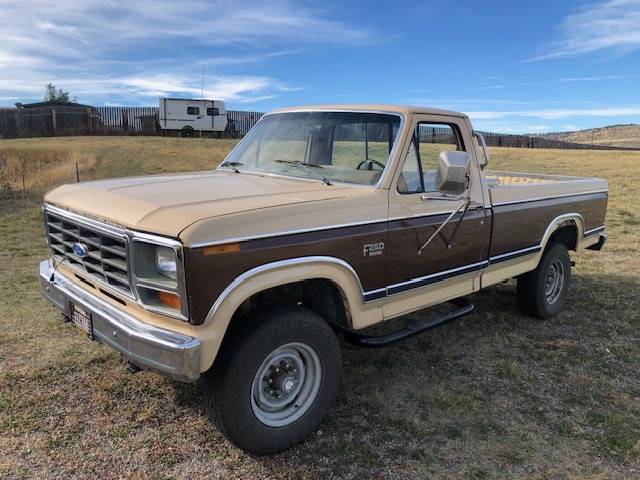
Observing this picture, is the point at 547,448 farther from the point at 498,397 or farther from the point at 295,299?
the point at 295,299

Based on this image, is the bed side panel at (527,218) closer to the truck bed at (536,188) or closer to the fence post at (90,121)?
the truck bed at (536,188)

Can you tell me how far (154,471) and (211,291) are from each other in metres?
1.20

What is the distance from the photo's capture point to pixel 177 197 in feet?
10.6

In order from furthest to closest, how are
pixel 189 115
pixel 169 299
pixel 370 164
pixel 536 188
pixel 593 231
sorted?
pixel 189 115 → pixel 593 231 → pixel 536 188 → pixel 370 164 → pixel 169 299

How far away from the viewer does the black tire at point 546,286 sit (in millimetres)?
5652

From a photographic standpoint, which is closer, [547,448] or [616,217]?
[547,448]

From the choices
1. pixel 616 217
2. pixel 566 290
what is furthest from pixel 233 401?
pixel 616 217

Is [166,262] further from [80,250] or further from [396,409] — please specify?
[396,409]

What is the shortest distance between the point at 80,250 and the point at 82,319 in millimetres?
433

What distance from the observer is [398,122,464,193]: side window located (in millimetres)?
3941

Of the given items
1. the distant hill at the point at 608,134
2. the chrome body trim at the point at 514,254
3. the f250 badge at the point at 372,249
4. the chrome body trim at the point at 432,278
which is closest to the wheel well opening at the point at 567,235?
the chrome body trim at the point at 514,254

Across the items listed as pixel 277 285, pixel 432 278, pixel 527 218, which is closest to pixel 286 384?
pixel 277 285

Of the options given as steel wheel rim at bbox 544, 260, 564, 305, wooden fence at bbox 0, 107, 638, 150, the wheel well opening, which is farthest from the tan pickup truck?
wooden fence at bbox 0, 107, 638, 150

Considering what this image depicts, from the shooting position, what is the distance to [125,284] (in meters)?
3.07
